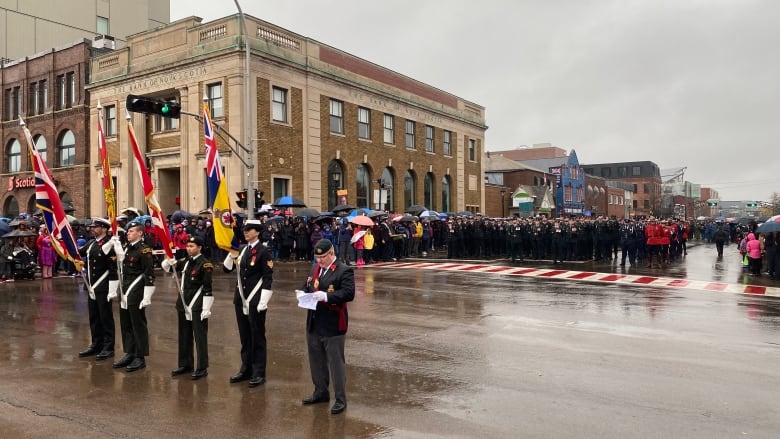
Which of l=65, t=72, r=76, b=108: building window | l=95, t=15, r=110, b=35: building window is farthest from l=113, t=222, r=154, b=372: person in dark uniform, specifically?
l=95, t=15, r=110, b=35: building window

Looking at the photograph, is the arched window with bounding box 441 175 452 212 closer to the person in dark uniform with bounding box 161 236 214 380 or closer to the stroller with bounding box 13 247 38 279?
the stroller with bounding box 13 247 38 279

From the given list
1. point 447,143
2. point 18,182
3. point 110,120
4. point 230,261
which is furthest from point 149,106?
point 447,143

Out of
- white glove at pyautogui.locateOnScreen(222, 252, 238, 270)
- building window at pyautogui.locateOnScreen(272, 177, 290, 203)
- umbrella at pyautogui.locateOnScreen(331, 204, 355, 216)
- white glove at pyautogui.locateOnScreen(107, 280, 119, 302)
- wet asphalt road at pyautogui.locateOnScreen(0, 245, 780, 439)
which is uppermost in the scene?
building window at pyautogui.locateOnScreen(272, 177, 290, 203)

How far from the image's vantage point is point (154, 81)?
104 feet

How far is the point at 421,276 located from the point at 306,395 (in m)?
12.4

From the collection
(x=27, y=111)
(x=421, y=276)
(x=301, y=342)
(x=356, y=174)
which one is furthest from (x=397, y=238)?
(x=27, y=111)

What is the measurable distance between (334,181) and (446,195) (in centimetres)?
1384

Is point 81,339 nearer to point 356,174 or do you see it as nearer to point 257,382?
point 257,382

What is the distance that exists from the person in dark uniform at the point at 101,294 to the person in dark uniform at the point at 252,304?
232 centimetres

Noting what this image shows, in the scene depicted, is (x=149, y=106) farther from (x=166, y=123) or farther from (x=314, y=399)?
(x=166, y=123)

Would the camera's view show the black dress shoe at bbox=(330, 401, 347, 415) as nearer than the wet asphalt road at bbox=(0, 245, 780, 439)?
No

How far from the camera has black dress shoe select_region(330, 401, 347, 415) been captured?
6039 mm

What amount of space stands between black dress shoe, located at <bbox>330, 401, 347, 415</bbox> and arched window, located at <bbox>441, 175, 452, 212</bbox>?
3932 centimetres

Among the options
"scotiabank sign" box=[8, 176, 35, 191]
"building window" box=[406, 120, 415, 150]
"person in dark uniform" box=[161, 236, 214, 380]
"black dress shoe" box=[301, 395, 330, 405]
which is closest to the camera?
"black dress shoe" box=[301, 395, 330, 405]
